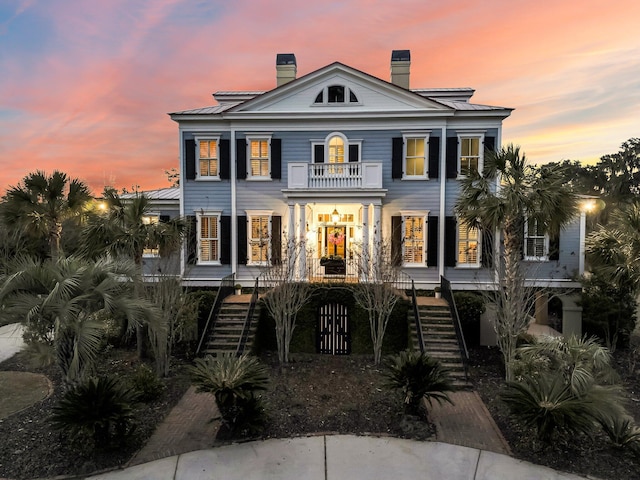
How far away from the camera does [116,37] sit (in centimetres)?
1298

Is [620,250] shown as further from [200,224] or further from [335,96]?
[200,224]

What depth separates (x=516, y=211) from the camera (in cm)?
978

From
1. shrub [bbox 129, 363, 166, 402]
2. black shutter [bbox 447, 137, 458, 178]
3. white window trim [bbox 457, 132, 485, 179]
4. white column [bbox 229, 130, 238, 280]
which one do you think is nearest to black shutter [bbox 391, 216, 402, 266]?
black shutter [bbox 447, 137, 458, 178]

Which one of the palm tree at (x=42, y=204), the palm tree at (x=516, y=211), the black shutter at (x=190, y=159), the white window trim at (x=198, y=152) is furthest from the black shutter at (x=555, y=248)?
the palm tree at (x=42, y=204)

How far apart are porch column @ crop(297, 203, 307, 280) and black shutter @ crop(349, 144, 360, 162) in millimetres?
2862

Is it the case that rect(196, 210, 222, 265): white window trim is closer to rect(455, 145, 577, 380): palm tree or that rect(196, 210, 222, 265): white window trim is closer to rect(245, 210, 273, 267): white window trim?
rect(245, 210, 273, 267): white window trim

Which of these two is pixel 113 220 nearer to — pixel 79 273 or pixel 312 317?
pixel 79 273

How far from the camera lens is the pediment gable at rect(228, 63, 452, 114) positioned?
14883mm

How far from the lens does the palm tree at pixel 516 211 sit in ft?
31.8

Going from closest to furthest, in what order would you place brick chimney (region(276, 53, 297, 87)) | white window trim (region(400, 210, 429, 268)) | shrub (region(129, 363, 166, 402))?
shrub (region(129, 363, 166, 402)) < white window trim (region(400, 210, 429, 268)) < brick chimney (region(276, 53, 297, 87))

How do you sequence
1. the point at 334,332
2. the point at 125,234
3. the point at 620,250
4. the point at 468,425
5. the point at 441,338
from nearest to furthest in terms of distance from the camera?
the point at 468,425 → the point at 125,234 → the point at 620,250 → the point at 441,338 → the point at 334,332

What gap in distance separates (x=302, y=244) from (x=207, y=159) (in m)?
5.77

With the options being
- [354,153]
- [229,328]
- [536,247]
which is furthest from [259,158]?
[536,247]

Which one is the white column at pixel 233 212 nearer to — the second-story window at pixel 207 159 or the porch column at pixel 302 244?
the second-story window at pixel 207 159
